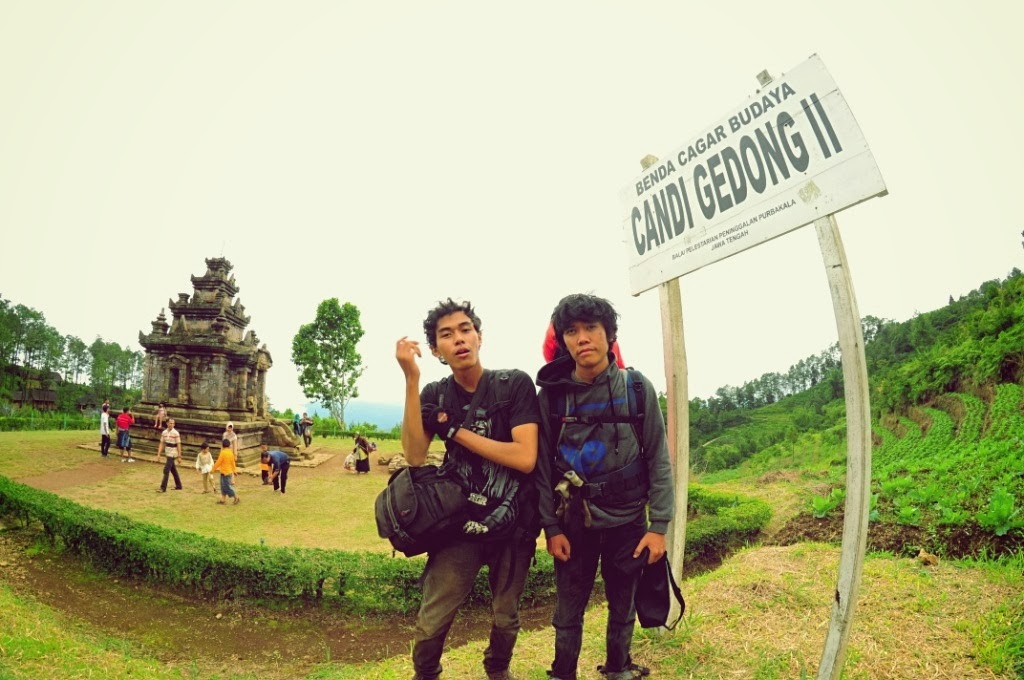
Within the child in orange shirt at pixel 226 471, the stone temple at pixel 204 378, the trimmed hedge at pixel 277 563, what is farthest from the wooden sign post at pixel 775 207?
the stone temple at pixel 204 378

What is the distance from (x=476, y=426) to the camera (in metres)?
2.47

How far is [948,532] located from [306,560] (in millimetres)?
7049

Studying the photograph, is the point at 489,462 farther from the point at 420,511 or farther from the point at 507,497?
the point at 420,511

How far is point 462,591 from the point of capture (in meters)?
2.39

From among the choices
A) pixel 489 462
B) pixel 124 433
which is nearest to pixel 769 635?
pixel 489 462

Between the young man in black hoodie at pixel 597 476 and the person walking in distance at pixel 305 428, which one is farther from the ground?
the young man in black hoodie at pixel 597 476

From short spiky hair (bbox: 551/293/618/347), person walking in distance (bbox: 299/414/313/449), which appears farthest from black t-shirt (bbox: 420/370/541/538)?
person walking in distance (bbox: 299/414/313/449)

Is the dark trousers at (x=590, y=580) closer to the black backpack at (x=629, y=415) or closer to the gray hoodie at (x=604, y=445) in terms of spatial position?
the gray hoodie at (x=604, y=445)

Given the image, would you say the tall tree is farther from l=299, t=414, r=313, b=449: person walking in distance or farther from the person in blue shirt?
the person in blue shirt

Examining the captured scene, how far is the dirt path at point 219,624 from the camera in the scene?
500 centimetres

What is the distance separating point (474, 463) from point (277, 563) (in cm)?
516

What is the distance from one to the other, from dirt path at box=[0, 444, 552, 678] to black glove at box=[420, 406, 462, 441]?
12.6 ft

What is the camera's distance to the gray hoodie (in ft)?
8.12

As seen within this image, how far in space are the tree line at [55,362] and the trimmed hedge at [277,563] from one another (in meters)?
41.5
